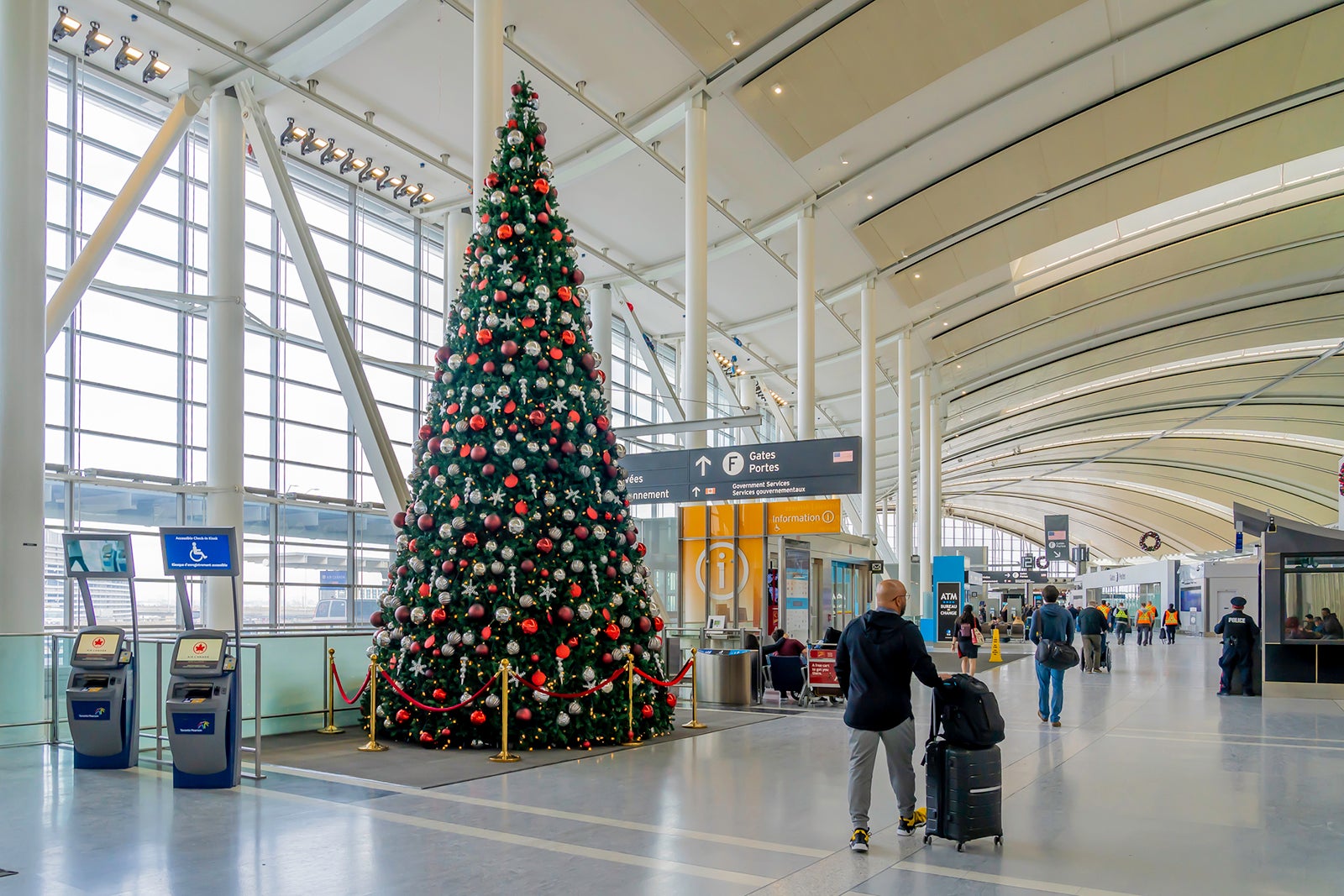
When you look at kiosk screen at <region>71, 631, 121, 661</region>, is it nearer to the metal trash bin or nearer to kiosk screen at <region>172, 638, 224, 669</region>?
kiosk screen at <region>172, 638, 224, 669</region>

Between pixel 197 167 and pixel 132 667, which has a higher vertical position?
pixel 197 167

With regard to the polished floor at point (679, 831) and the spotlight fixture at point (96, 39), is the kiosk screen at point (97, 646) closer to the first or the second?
the polished floor at point (679, 831)

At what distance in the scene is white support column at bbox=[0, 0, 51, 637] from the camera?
414 inches

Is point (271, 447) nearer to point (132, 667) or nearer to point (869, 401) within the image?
point (132, 667)

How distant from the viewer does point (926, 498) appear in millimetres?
36312

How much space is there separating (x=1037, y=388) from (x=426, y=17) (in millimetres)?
36062

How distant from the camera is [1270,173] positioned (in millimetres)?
25734

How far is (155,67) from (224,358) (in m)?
4.83

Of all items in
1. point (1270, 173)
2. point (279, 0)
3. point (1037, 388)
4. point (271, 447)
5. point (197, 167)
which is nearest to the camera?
point (279, 0)

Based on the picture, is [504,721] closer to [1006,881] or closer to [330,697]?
[330,697]

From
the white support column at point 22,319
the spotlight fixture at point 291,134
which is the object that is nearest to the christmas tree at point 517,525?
the white support column at point 22,319

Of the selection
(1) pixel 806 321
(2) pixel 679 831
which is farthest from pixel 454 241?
(2) pixel 679 831

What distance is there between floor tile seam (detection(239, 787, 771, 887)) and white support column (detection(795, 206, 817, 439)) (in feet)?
52.7

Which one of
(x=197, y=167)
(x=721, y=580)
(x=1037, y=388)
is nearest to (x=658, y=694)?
(x=721, y=580)
